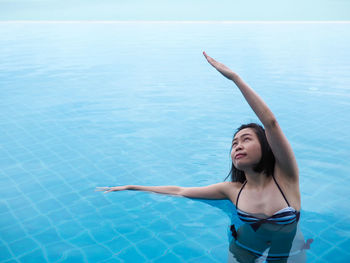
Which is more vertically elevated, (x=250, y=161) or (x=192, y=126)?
(x=250, y=161)

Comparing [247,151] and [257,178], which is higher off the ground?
[247,151]

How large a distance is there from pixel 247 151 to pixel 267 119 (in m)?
0.32

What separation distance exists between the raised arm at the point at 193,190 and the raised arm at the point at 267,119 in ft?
2.30

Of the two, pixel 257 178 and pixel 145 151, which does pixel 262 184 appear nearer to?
pixel 257 178

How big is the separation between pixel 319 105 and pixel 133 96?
2.96m

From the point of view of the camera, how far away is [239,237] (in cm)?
269

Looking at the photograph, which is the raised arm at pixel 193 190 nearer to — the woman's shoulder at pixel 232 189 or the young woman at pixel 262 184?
the woman's shoulder at pixel 232 189

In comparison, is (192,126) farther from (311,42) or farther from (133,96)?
(311,42)

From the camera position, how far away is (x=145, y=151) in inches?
178

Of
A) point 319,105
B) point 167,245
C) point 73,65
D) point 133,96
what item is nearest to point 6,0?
point 73,65

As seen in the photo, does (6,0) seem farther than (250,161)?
Yes

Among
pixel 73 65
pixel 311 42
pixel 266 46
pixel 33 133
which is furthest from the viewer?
pixel 311 42

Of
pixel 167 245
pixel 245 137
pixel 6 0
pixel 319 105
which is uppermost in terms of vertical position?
pixel 6 0

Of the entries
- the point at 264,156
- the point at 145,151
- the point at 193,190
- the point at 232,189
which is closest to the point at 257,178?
the point at 264,156
